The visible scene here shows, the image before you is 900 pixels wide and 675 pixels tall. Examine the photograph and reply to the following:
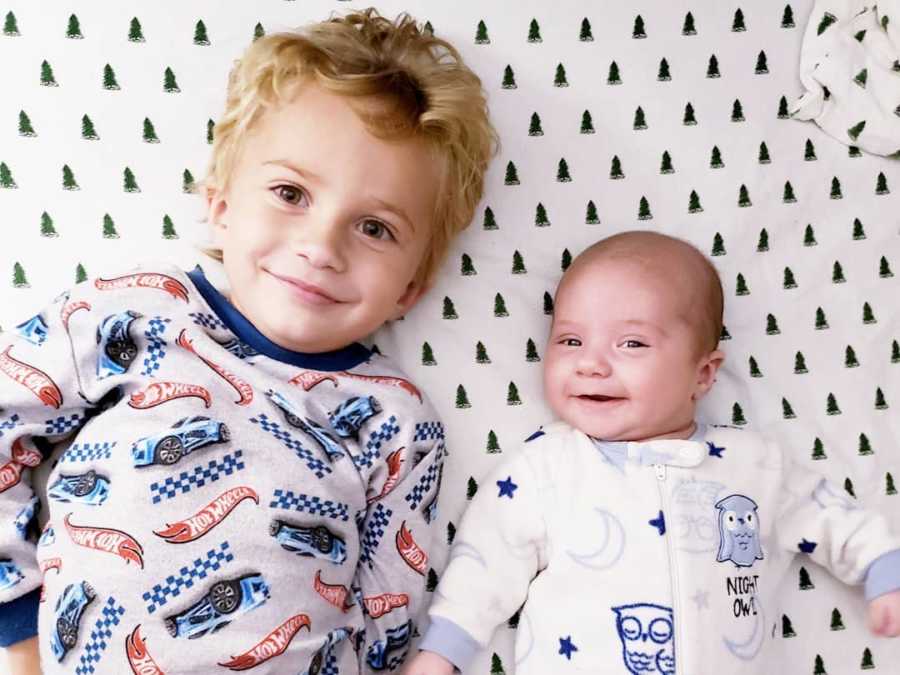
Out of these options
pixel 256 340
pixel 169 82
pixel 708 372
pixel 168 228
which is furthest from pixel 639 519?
pixel 169 82

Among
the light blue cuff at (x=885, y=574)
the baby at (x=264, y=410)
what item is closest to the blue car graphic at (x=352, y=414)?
the baby at (x=264, y=410)

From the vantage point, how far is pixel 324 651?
3.50 ft

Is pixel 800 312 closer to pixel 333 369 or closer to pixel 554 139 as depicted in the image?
pixel 554 139

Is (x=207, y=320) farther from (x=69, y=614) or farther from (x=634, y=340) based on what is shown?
(x=634, y=340)

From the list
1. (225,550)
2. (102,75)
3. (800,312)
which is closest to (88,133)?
(102,75)

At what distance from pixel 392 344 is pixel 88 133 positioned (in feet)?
1.71

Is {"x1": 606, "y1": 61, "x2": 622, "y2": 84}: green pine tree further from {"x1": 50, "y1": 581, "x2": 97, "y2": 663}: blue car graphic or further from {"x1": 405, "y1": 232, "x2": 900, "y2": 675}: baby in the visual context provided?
{"x1": 50, "y1": 581, "x2": 97, "y2": 663}: blue car graphic

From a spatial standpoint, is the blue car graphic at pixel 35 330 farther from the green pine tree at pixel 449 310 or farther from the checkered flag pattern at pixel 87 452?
the green pine tree at pixel 449 310

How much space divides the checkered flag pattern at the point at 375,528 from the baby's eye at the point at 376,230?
1.17ft

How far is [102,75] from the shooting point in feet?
3.96

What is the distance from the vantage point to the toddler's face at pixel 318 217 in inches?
42.2

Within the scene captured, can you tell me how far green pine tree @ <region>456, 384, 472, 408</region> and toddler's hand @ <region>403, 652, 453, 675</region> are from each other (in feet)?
1.13

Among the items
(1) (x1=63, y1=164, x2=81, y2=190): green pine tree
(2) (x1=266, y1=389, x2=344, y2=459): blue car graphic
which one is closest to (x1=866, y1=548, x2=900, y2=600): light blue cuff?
(2) (x1=266, y1=389, x2=344, y2=459): blue car graphic

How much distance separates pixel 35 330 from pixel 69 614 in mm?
356
